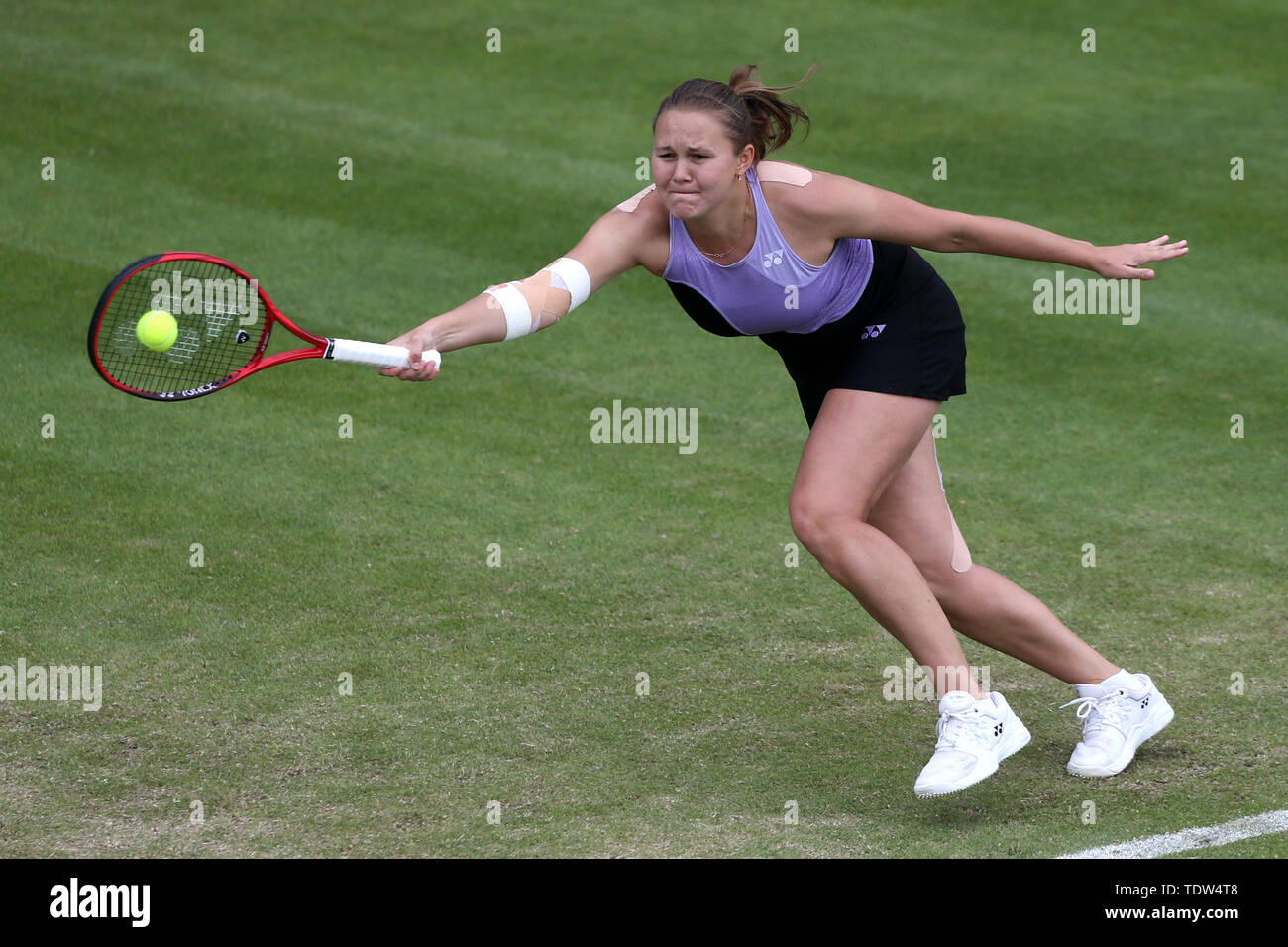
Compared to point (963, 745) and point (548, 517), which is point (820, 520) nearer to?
point (963, 745)

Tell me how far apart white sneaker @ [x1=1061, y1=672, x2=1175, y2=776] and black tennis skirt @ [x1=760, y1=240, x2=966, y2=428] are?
1070mm

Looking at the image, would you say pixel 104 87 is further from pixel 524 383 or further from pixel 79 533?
pixel 79 533

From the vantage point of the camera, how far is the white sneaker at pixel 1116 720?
508 centimetres

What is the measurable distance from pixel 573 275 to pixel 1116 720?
7.14ft

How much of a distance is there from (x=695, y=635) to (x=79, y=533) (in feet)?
8.60

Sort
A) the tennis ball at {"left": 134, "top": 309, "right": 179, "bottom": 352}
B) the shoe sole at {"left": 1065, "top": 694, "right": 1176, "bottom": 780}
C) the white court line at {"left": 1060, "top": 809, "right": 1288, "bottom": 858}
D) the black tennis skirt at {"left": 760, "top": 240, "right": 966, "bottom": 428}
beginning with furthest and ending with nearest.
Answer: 1. the shoe sole at {"left": 1065, "top": 694, "right": 1176, "bottom": 780}
2. the black tennis skirt at {"left": 760, "top": 240, "right": 966, "bottom": 428}
3. the tennis ball at {"left": 134, "top": 309, "right": 179, "bottom": 352}
4. the white court line at {"left": 1060, "top": 809, "right": 1288, "bottom": 858}

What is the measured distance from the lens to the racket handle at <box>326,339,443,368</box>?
4.55 metres

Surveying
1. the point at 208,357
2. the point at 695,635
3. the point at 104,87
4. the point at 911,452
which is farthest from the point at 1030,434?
the point at 104,87

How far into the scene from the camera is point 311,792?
4.97 m

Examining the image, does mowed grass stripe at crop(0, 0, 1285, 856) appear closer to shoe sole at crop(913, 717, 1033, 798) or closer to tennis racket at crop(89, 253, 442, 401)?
shoe sole at crop(913, 717, 1033, 798)

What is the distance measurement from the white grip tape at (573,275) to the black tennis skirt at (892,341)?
23.6 inches

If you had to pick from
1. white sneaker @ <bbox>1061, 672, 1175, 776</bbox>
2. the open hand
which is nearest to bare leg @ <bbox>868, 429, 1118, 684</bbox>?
white sneaker @ <bbox>1061, 672, 1175, 776</bbox>

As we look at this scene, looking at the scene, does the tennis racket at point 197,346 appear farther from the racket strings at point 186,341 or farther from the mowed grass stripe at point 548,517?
Answer: the mowed grass stripe at point 548,517

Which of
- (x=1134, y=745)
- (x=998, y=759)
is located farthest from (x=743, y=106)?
(x=1134, y=745)
